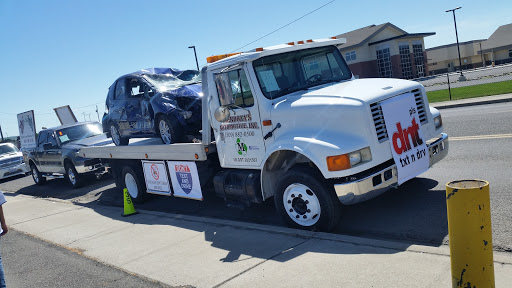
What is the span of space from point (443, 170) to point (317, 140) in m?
3.75

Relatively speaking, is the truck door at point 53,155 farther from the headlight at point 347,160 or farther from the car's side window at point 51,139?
the headlight at point 347,160

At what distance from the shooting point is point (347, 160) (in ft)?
17.2

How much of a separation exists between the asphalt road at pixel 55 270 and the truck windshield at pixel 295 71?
10.1ft

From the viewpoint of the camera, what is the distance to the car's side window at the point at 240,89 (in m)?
6.49

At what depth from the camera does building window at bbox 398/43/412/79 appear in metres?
57.4

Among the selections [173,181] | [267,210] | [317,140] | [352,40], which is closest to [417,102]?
[317,140]

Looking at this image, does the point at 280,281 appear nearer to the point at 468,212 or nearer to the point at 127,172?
the point at 468,212

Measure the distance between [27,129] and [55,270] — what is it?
1505 cm

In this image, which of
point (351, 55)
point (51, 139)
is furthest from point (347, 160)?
point (351, 55)

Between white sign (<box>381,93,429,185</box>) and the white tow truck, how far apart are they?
0.5 inches

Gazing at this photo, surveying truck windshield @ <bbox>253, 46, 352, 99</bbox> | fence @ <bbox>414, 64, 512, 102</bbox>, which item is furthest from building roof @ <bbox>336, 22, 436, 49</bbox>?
truck windshield @ <bbox>253, 46, 352, 99</bbox>

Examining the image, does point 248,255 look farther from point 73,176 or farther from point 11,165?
point 11,165

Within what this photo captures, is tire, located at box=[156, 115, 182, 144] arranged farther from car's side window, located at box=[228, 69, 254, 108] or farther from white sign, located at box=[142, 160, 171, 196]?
car's side window, located at box=[228, 69, 254, 108]

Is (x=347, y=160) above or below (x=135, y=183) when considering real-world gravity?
above
